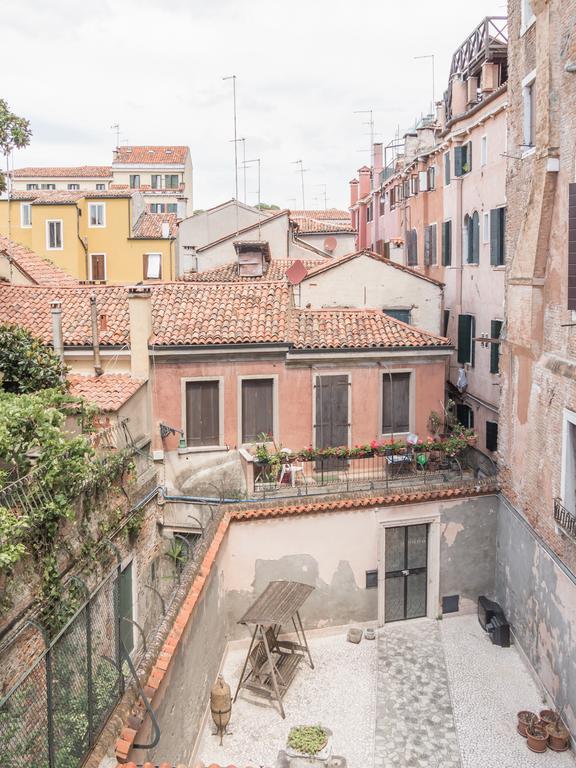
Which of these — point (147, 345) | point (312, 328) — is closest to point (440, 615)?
point (312, 328)

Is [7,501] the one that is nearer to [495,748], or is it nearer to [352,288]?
[495,748]

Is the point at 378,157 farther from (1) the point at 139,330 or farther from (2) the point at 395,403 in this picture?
(1) the point at 139,330

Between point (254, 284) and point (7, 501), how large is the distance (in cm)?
1105

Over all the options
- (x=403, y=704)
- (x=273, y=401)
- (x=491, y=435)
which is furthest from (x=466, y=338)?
(x=403, y=704)

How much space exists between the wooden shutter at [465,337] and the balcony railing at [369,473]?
625cm

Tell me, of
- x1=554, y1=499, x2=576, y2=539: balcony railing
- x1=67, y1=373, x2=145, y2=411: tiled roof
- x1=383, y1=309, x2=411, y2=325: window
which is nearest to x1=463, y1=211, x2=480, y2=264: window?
x1=383, y1=309, x2=411, y2=325: window

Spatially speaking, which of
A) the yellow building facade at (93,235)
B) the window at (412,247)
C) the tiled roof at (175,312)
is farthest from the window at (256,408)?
the yellow building facade at (93,235)

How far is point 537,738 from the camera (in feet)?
38.1

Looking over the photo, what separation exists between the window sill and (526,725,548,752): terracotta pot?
8883 millimetres

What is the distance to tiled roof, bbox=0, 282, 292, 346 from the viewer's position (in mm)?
16844

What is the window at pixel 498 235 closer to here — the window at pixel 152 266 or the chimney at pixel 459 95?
the chimney at pixel 459 95

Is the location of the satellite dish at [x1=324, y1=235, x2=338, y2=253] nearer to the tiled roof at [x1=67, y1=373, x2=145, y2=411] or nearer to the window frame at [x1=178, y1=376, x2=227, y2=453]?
the window frame at [x1=178, y1=376, x2=227, y2=453]

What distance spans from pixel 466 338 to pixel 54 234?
24957 mm

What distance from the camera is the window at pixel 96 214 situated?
128ft
